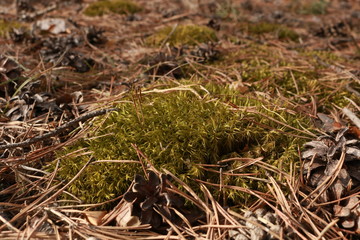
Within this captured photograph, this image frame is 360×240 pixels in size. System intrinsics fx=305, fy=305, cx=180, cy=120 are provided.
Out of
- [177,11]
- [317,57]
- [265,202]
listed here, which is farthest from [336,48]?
[265,202]

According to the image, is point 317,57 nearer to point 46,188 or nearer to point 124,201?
point 124,201

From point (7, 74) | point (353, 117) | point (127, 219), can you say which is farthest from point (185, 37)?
point (127, 219)

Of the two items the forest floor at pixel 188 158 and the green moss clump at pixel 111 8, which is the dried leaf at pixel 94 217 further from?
the green moss clump at pixel 111 8

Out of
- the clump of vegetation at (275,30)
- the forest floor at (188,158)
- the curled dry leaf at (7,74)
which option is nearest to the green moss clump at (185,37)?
the forest floor at (188,158)

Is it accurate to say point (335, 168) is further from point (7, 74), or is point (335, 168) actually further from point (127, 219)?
point (7, 74)

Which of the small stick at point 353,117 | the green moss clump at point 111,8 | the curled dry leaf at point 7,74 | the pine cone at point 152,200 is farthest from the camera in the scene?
the green moss clump at point 111,8

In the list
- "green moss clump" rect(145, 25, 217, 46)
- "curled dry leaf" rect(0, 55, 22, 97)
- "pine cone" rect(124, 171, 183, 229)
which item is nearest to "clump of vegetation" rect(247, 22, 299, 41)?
"green moss clump" rect(145, 25, 217, 46)
